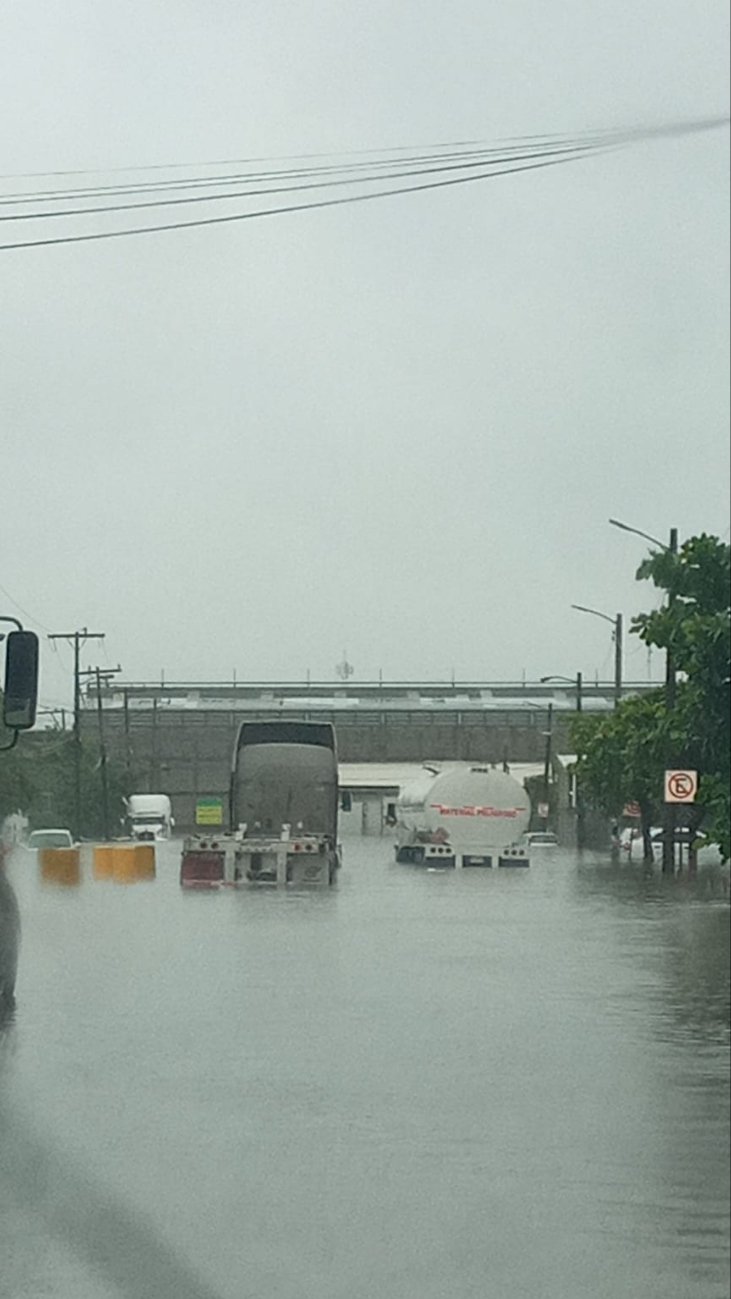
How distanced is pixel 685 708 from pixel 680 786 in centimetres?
21

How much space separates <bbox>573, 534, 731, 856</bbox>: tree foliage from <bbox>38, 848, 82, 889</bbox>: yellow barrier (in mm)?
779

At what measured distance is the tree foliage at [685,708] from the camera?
2.35 m

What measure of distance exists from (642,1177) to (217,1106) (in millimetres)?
675

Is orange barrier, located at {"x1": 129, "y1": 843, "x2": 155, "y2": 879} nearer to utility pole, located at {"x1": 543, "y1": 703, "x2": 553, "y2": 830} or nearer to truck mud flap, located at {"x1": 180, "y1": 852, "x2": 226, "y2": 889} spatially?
truck mud flap, located at {"x1": 180, "y1": 852, "x2": 226, "y2": 889}

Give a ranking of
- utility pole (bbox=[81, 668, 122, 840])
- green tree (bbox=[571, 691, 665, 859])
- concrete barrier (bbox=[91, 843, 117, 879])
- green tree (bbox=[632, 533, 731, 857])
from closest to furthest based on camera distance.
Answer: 1. green tree (bbox=[632, 533, 731, 857])
2. green tree (bbox=[571, 691, 665, 859])
3. utility pole (bbox=[81, 668, 122, 840])
4. concrete barrier (bbox=[91, 843, 117, 879])

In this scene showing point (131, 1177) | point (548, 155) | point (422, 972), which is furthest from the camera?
point (422, 972)

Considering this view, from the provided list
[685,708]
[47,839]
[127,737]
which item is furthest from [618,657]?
[47,839]

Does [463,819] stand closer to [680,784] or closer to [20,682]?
[680,784]

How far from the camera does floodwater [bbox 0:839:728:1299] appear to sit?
274 cm

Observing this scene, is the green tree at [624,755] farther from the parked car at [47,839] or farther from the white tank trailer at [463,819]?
the parked car at [47,839]

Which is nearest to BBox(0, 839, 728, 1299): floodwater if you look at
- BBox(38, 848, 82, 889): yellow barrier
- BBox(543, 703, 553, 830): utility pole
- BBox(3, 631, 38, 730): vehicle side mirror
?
BBox(38, 848, 82, 889): yellow barrier

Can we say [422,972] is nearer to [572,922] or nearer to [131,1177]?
[572,922]

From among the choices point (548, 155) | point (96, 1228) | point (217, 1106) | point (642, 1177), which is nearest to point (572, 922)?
point (642, 1177)

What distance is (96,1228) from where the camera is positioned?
2783mm
